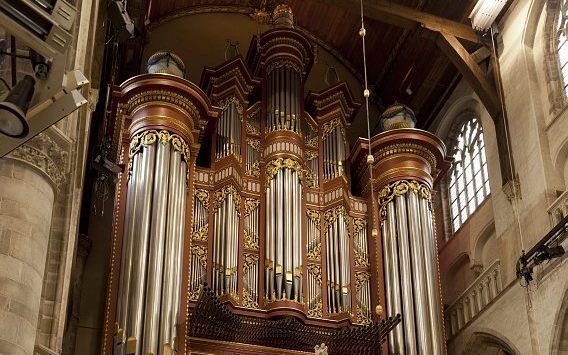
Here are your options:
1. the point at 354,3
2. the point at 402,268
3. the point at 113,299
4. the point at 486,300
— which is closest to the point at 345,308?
the point at 402,268

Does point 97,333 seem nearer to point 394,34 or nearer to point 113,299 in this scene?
point 113,299

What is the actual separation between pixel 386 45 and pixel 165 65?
566cm

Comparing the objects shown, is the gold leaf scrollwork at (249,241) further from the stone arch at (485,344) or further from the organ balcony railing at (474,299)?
the stone arch at (485,344)

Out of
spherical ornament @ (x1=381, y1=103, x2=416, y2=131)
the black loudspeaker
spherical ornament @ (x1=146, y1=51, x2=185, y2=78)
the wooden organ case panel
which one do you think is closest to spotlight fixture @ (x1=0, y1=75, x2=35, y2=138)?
the black loudspeaker

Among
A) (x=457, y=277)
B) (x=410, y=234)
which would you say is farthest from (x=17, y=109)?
(x=457, y=277)

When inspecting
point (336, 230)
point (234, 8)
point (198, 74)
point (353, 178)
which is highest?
point (234, 8)

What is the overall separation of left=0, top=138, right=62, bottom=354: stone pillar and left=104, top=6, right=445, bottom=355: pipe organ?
4045mm

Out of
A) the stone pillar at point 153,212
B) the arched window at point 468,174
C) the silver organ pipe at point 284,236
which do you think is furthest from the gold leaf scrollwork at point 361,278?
the stone pillar at point 153,212

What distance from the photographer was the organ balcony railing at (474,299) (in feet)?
52.0

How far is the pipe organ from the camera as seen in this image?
1429 centimetres

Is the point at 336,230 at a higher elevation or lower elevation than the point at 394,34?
lower

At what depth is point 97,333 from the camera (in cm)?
1496

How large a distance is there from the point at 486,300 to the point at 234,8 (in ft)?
28.0

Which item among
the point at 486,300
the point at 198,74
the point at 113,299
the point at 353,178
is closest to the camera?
the point at 113,299
